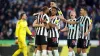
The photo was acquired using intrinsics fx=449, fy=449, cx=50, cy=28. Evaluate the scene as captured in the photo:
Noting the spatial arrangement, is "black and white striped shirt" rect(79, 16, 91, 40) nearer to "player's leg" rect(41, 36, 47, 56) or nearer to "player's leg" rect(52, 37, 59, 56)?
"player's leg" rect(52, 37, 59, 56)

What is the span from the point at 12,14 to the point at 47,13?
8.40m

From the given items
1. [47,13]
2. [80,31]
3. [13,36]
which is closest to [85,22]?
[80,31]

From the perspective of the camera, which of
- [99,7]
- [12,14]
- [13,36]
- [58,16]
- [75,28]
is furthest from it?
[99,7]

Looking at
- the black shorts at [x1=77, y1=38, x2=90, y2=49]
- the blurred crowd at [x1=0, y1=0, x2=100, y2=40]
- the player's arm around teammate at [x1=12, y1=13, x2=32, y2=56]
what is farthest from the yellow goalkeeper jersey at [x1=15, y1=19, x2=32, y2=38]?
the black shorts at [x1=77, y1=38, x2=90, y2=49]

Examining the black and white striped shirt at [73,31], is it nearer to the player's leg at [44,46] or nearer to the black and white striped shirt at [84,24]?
the black and white striped shirt at [84,24]

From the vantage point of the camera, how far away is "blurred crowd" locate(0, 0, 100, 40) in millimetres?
22969

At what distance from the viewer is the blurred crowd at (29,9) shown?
23.0 metres

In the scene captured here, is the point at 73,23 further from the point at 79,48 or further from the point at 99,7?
the point at 99,7

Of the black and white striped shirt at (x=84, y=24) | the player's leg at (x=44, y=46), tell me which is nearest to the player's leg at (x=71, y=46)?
the black and white striped shirt at (x=84, y=24)

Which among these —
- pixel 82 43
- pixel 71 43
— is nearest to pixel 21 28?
pixel 71 43

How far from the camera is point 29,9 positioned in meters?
24.4

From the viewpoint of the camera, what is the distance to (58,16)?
15328mm

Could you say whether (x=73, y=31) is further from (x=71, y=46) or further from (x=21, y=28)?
(x=21, y=28)


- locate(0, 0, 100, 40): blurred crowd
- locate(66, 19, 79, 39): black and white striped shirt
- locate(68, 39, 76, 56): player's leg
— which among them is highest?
locate(0, 0, 100, 40): blurred crowd
